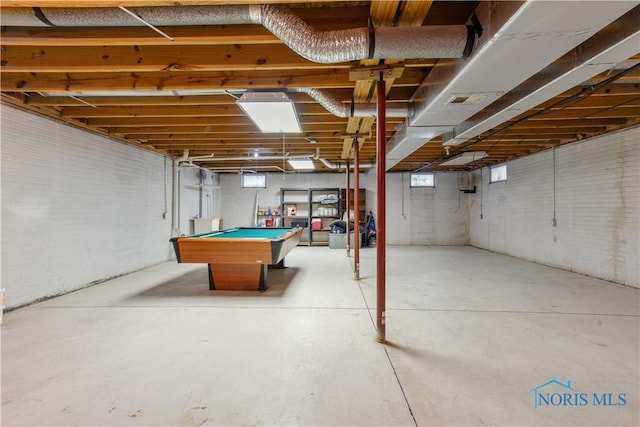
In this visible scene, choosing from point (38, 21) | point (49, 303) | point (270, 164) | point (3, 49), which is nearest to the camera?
point (38, 21)

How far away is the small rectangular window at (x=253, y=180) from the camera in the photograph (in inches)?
344

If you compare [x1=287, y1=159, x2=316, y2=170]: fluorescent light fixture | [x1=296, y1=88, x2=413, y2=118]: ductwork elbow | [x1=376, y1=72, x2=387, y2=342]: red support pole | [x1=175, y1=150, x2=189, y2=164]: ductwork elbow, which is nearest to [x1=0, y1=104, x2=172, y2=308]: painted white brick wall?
[x1=175, y1=150, x2=189, y2=164]: ductwork elbow

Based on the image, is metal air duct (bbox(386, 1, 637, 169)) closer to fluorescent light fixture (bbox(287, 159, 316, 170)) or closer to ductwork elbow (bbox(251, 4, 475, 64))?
ductwork elbow (bbox(251, 4, 475, 64))

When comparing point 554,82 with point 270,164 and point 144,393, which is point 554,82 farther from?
point 270,164

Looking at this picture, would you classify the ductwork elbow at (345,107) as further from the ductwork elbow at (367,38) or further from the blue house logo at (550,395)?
the blue house logo at (550,395)

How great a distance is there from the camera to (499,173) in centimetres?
719

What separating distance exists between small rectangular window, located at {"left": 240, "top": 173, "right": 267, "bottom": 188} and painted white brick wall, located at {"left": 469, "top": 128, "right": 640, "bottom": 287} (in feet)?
22.3

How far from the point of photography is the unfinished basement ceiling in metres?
1.65

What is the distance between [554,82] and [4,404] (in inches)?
169

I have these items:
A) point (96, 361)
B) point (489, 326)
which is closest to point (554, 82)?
point (489, 326)

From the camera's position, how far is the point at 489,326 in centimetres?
262

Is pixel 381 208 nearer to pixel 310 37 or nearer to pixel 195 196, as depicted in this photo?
pixel 310 37

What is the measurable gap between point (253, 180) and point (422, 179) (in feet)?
17.8

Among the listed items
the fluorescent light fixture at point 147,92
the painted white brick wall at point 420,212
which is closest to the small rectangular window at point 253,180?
the painted white brick wall at point 420,212
